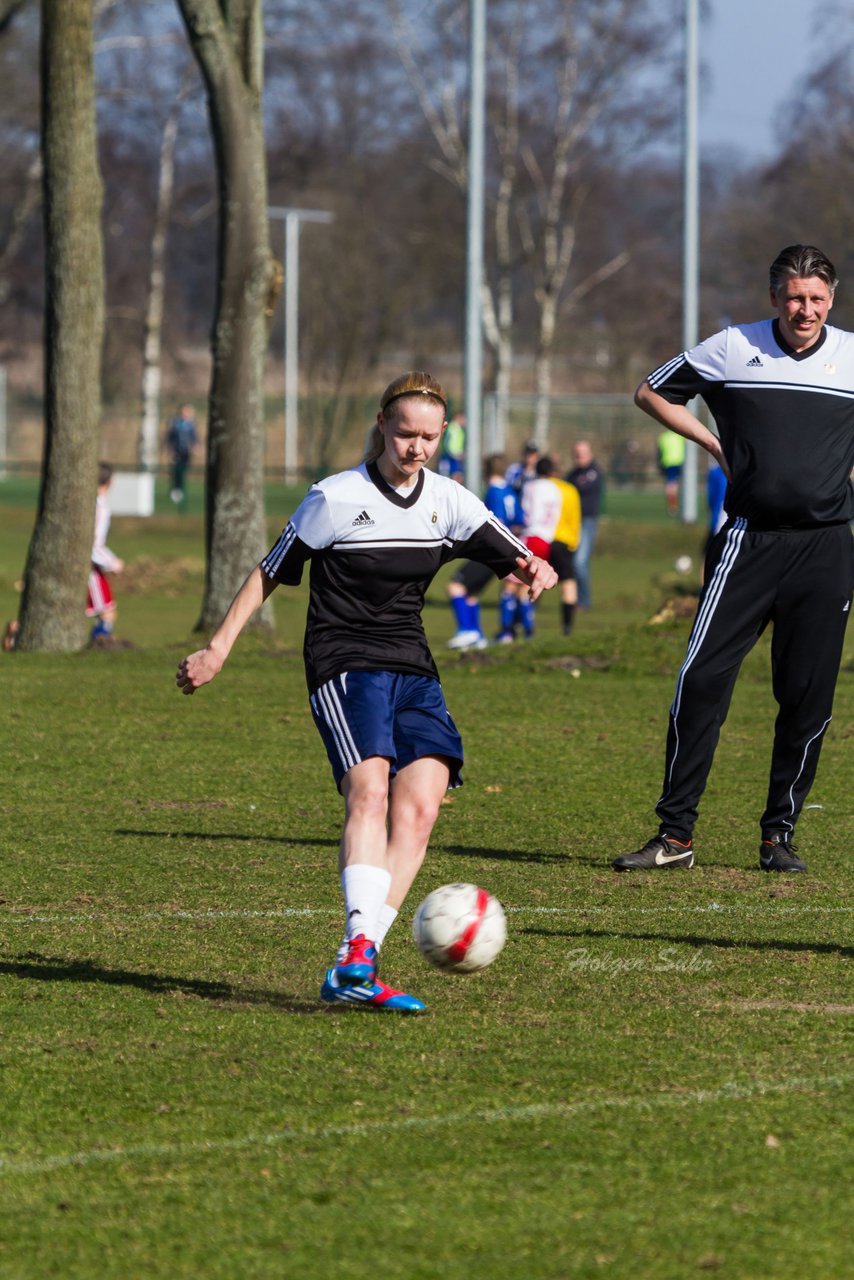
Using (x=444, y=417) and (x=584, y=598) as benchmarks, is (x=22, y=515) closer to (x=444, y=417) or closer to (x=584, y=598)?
(x=584, y=598)

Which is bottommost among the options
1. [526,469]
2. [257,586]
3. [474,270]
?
[526,469]

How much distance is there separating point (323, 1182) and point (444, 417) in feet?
7.83

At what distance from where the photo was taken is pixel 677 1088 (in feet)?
15.8

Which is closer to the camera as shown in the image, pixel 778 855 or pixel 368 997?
pixel 368 997

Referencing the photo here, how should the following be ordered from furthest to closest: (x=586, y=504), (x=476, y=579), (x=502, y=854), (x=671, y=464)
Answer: (x=671, y=464), (x=586, y=504), (x=476, y=579), (x=502, y=854)

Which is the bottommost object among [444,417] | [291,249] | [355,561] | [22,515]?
[22,515]

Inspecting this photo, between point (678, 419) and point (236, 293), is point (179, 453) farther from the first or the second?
point (678, 419)

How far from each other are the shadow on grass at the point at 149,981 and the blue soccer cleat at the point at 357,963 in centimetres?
21

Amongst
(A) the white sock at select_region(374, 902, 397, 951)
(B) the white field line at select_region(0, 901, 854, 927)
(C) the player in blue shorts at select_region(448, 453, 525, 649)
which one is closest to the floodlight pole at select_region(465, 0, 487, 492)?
(C) the player in blue shorts at select_region(448, 453, 525, 649)

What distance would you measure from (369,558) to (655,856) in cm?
245

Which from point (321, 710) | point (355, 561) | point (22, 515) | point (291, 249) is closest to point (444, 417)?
point (355, 561)

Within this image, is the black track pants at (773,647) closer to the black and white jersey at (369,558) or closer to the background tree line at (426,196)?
the black and white jersey at (369,558)

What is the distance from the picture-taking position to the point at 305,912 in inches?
273

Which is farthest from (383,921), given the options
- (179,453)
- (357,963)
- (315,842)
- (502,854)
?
(179,453)
